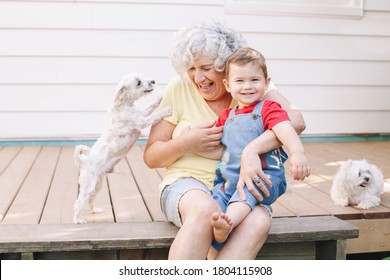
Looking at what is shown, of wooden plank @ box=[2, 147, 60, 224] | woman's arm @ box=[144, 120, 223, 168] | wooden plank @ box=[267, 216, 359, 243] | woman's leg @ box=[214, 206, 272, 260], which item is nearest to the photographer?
woman's leg @ box=[214, 206, 272, 260]

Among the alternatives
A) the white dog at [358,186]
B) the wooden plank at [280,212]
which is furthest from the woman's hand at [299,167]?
the white dog at [358,186]

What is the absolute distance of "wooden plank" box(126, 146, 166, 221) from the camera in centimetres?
273

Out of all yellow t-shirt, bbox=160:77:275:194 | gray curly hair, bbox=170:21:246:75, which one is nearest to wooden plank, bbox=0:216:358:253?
yellow t-shirt, bbox=160:77:275:194

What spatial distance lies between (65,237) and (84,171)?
1.06 ft

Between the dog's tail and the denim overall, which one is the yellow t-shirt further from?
the dog's tail

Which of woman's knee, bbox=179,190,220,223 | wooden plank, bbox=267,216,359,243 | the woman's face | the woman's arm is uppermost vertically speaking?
the woman's face

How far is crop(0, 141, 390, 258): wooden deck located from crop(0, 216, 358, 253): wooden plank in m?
0.13

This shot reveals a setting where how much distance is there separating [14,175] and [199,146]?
170 centimetres

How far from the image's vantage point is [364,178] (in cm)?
288

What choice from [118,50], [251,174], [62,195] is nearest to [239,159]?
[251,174]

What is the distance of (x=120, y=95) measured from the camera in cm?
244

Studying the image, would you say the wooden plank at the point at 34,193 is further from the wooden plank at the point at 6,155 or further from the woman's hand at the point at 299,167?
the woman's hand at the point at 299,167
